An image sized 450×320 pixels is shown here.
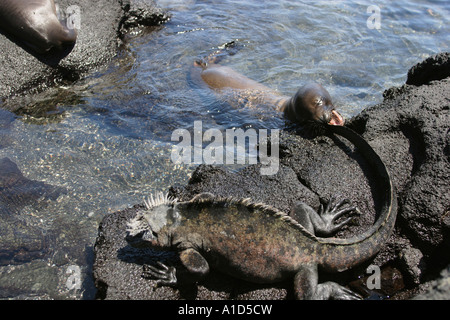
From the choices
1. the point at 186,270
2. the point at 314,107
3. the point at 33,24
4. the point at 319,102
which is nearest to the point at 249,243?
the point at 186,270

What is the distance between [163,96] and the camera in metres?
7.02

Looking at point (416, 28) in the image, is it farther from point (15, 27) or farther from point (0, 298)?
point (0, 298)

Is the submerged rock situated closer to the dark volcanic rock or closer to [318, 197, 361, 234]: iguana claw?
the dark volcanic rock

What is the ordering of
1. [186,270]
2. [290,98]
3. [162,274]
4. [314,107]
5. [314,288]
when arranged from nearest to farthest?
[314,288] → [186,270] → [162,274] → [314,107] → [290,98]

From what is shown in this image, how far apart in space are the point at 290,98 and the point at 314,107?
98cm

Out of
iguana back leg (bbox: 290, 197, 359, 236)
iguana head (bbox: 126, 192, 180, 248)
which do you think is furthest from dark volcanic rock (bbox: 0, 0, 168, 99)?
iguana back leg (bbox: 290, 197, 359, 236)

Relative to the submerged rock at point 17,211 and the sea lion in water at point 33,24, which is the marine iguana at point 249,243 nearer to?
the submerged rock at point 17,211

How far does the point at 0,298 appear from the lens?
350 centimetres

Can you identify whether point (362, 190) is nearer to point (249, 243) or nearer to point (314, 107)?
point (249, 243)

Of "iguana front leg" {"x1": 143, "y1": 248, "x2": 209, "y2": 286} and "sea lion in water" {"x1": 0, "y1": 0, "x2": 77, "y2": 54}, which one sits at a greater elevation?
"sea lion in water" {"x1": 0, "y1": 0, "x2": 77, "y2": 54}

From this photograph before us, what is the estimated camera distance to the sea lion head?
17.3ft

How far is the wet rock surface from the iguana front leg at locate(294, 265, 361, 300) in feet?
0.61
